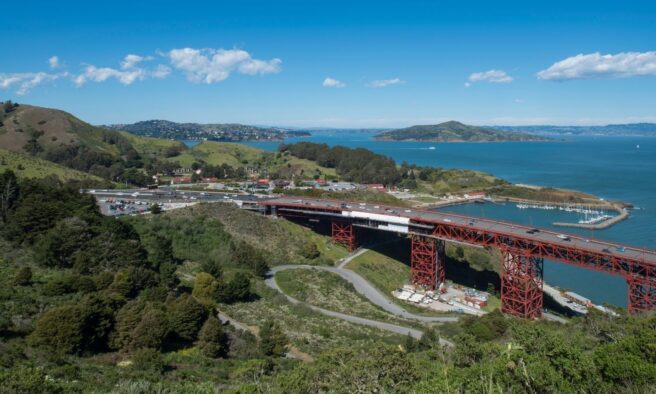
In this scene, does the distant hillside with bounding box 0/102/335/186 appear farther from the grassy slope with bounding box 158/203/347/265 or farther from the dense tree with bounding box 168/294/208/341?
the dense tree with bounding box 168/294/208/341

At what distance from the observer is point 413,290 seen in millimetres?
40688

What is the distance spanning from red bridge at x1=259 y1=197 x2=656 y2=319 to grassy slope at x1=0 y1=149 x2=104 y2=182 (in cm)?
3604

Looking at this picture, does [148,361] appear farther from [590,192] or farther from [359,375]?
[590,192]

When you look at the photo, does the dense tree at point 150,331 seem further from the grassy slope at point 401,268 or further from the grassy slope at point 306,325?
the grassy slope at point 401,268

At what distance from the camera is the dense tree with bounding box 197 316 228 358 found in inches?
827

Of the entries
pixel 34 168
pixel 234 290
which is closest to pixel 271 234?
pixel 234 290

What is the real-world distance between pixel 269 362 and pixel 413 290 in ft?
76.6

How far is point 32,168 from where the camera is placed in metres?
66.9

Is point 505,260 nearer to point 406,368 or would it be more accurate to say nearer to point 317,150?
point 406,368

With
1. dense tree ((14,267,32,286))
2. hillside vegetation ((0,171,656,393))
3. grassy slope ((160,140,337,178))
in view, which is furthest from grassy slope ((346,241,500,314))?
grassy slope ((160,140,337,178))

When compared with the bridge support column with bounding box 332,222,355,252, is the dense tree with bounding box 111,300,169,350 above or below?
above

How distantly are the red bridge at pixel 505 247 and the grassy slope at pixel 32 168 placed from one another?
118ft

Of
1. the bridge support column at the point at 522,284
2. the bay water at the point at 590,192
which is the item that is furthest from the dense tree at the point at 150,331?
the bay water at the point at 590,192

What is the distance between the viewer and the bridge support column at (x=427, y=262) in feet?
136
